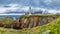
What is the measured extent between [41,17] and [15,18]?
2.98ft

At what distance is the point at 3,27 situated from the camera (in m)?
6.67

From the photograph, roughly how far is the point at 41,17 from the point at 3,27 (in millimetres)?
1355

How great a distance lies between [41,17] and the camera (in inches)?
265

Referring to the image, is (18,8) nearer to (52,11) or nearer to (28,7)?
(28,7)

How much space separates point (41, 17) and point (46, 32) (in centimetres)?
56

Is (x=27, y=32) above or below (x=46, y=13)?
below

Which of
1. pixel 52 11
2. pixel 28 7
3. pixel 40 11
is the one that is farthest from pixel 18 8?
pixel 52 11

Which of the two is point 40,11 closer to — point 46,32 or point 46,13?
point 46,13

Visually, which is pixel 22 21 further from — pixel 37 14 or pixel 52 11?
pixel 52 11

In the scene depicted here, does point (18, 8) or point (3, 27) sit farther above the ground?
point (18, 8)

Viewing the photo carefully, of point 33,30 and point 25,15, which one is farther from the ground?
point 25,15

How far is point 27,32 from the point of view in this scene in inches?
261

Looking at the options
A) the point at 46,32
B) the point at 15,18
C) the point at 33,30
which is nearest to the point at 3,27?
the point at 15,18

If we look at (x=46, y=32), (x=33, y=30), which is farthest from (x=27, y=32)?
(x=46, y=32)
